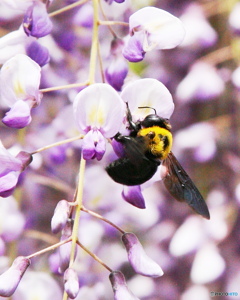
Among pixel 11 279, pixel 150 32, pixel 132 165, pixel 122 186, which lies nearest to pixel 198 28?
pixel 122 186

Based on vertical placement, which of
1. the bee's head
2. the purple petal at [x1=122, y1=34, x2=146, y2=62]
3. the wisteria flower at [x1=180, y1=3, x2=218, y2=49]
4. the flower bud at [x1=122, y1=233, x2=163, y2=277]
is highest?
the purple petal at [x1=122, y1=34, x2=146, y2=62]

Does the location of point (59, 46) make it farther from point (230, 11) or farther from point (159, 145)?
point (159, 145)

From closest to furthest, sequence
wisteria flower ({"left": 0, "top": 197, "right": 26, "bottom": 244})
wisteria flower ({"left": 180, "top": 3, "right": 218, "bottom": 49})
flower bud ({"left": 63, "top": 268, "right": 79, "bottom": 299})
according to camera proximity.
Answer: flower bud ({"left": 63, "top": 268, "right": 79, "bottom": 299}) < wisteria flower ({"left": 0, "top": 197, "right": 26, "bottom": 244}) < wisteria flower ({"left": 180, "top": 3, "right": 218, "bottom": 49})

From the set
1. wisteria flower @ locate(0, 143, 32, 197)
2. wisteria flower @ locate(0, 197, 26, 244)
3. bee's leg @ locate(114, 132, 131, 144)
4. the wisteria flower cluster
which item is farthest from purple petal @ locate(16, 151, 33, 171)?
wisteria flower @ locate(0, 197, 26, 244)

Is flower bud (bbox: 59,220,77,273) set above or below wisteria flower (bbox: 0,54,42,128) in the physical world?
below

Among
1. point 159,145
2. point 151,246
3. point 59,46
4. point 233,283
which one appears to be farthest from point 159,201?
point 159,145

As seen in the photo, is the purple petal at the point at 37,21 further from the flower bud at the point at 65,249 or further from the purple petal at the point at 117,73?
the flower bud at the point at 65,249

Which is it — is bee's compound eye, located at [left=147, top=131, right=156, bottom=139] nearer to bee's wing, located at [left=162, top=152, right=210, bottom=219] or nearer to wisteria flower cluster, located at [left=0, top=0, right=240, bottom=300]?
bee's wing, located at [left=162, top=152, right=210, bottom=219]
